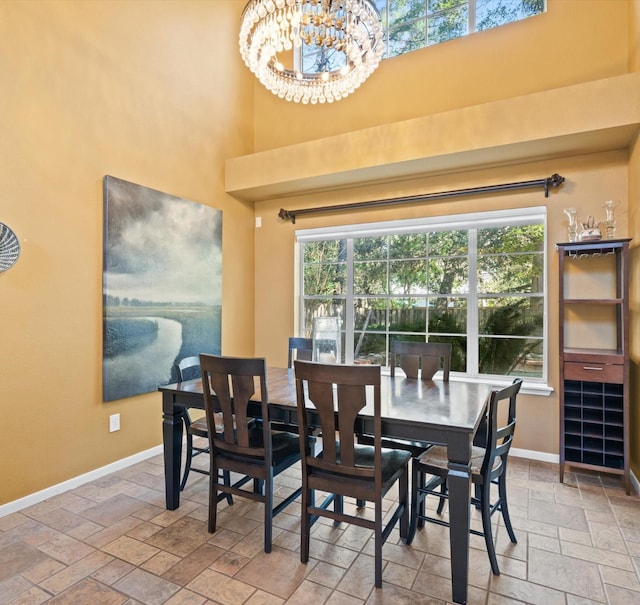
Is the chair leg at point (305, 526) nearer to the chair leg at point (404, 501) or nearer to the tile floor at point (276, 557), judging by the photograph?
the tile floor at point (276, 557)

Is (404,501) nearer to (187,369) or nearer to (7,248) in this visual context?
(187,369)

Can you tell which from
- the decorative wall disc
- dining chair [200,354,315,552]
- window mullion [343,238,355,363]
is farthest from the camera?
window mullion [343,238,355,363]

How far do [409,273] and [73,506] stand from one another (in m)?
3.41

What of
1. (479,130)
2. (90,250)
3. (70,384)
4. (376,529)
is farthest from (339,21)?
(70,384)

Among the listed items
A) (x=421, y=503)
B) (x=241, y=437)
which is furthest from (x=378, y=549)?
(x=241, y=437)

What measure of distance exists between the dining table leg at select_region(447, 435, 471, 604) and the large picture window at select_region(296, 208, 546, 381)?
2170 mm

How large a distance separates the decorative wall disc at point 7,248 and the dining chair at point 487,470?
9.09ft

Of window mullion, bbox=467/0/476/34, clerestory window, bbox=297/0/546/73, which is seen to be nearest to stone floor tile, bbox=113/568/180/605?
clerestory window, bbox=297/0/546/73

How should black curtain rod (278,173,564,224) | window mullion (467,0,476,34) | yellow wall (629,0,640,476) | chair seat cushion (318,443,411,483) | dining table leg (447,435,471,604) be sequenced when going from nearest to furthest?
dining table leg (447,435,471,604) → chair seat cushion (318,443,411,483) → yellow wall (629,0,640,476) → black curtain rod (278,173,564,224) → window mullion (467,0,476,34)

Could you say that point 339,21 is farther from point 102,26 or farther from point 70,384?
point 70,384

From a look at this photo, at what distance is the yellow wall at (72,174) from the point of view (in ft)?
8.52

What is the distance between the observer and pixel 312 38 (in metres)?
2.37

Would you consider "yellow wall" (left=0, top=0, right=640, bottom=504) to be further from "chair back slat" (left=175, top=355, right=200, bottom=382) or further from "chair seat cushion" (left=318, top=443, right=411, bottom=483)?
"chair seat cushion" (left=318, top=443, right=411, bottom=483)

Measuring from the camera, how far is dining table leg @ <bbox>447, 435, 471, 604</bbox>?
1.77m
